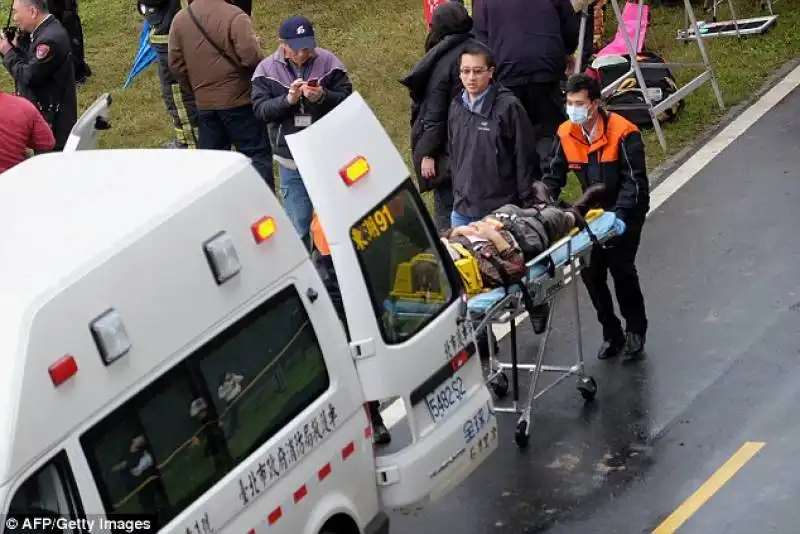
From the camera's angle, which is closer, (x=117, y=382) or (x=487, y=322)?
(x=117, y=382)

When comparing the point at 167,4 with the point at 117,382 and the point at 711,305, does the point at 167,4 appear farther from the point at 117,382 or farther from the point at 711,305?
the point at 117,382

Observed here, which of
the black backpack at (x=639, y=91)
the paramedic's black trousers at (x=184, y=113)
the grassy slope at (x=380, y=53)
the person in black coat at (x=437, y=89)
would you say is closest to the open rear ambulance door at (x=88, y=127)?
the person in black coat at (x=437, y=89)

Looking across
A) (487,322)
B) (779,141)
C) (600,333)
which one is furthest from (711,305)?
(779,141)

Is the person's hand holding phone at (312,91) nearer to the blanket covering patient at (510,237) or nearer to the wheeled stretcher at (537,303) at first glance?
the blanket covering patient at (510,237)

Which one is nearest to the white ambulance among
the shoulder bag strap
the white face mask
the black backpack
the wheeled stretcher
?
the wheeled stretcher

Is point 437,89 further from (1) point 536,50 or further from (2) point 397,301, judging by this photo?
(2) point 397,301

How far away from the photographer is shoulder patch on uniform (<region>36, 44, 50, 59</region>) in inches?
470

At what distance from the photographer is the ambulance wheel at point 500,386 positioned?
356 inches

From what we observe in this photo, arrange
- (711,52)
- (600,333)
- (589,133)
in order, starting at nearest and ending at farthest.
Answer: (589,133) < (600,333) < (711,52)

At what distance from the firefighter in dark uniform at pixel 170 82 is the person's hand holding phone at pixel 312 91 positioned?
7.00 ft

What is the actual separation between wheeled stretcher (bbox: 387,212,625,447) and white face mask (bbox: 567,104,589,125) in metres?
0.60

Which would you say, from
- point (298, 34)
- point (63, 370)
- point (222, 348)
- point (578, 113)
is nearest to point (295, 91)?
point (298, 34)

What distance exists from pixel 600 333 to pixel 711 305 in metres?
0.79

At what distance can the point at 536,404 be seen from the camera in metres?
9.01
